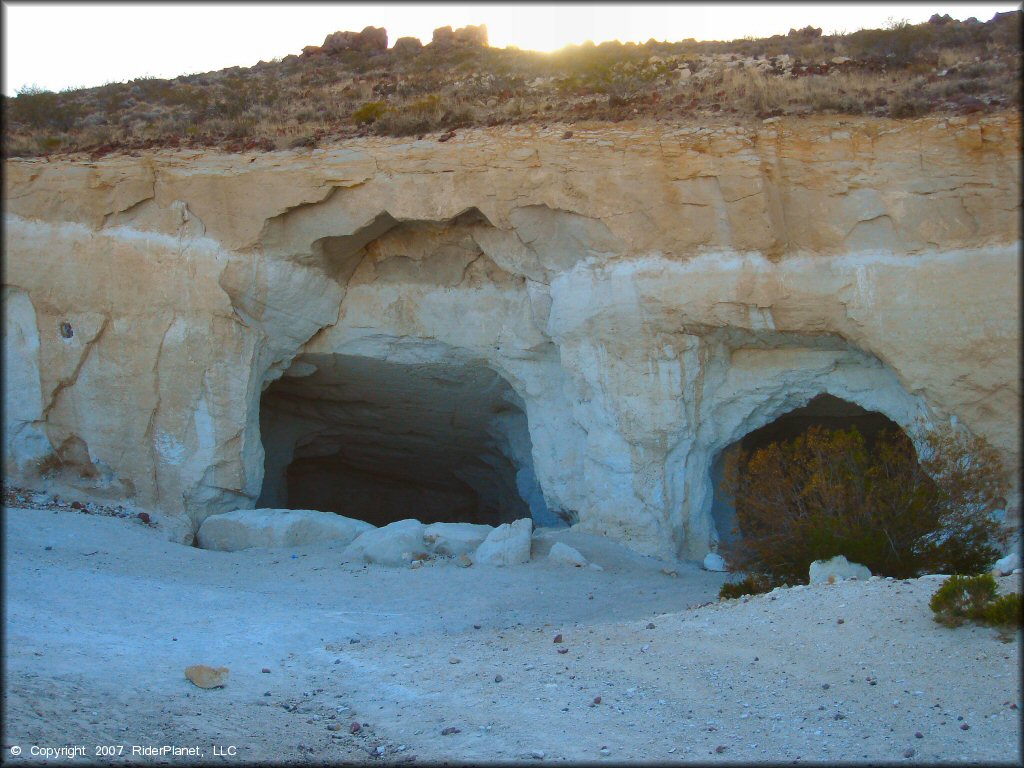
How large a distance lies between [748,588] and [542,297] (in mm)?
4952

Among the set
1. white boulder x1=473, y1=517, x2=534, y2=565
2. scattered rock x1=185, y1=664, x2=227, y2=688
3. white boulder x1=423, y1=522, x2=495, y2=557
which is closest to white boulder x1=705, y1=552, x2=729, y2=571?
white boulder x1=473, y1=517, x2=534, y2=565

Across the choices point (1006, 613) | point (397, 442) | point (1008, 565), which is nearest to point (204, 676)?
point (1006, 613)

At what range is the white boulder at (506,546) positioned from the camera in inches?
512

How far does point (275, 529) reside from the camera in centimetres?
1423

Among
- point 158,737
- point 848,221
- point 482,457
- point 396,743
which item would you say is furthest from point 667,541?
point 158,737

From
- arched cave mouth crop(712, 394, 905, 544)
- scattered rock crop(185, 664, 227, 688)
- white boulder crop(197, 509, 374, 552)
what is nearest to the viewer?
scattered rock crop(185, 664, 227, 688)

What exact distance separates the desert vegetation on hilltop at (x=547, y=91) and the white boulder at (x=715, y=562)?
5336 millimetres

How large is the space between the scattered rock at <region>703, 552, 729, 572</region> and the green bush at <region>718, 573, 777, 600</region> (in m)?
Result: 1.94

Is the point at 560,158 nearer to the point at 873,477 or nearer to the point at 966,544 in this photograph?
the point at 873,477

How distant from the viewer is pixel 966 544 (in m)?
11.3

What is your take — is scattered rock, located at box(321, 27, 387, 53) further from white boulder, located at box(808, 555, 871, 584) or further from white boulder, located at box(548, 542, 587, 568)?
white boulder, located at box(808, 555, 871, 584)

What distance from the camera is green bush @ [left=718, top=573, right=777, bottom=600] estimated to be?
438 inches

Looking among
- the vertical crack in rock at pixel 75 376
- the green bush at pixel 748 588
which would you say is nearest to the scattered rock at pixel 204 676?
the green bush at pixel 748 588

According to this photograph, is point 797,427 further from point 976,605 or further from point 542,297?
point 976,605
